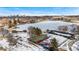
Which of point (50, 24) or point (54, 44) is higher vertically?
point (50, 24)

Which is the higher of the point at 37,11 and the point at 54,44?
the point at 37,11

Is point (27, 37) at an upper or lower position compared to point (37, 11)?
lower

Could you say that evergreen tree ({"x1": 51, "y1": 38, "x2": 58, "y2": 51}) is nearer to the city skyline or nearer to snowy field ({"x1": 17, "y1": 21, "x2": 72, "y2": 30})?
snowy field ({"x1": 17, "y1": 21, "x2": 72, "y2": 30})

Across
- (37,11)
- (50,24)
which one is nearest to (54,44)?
(50,24)

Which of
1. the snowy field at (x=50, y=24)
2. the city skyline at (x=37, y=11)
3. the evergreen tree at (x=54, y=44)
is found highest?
the city skyline at (x=37, y=11)

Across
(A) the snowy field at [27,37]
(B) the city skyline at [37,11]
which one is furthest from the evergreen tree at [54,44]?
(B) the city skyline at [37,11]

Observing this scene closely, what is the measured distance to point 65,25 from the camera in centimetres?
146

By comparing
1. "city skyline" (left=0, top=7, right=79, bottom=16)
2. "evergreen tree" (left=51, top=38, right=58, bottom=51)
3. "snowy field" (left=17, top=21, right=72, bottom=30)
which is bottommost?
"evergreen tree" (left=51, top=38, right=58, bottom=51)

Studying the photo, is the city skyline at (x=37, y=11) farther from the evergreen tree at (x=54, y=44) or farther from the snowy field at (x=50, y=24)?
the evergreen tree at (x=54, y=44)

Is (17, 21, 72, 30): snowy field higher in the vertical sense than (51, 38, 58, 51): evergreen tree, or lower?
higher

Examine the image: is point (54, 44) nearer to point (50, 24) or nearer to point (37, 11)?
point (50, 24)

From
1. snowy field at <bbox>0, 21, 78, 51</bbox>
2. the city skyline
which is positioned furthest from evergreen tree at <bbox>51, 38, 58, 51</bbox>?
the city skyline

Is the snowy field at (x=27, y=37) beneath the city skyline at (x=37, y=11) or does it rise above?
beneath
